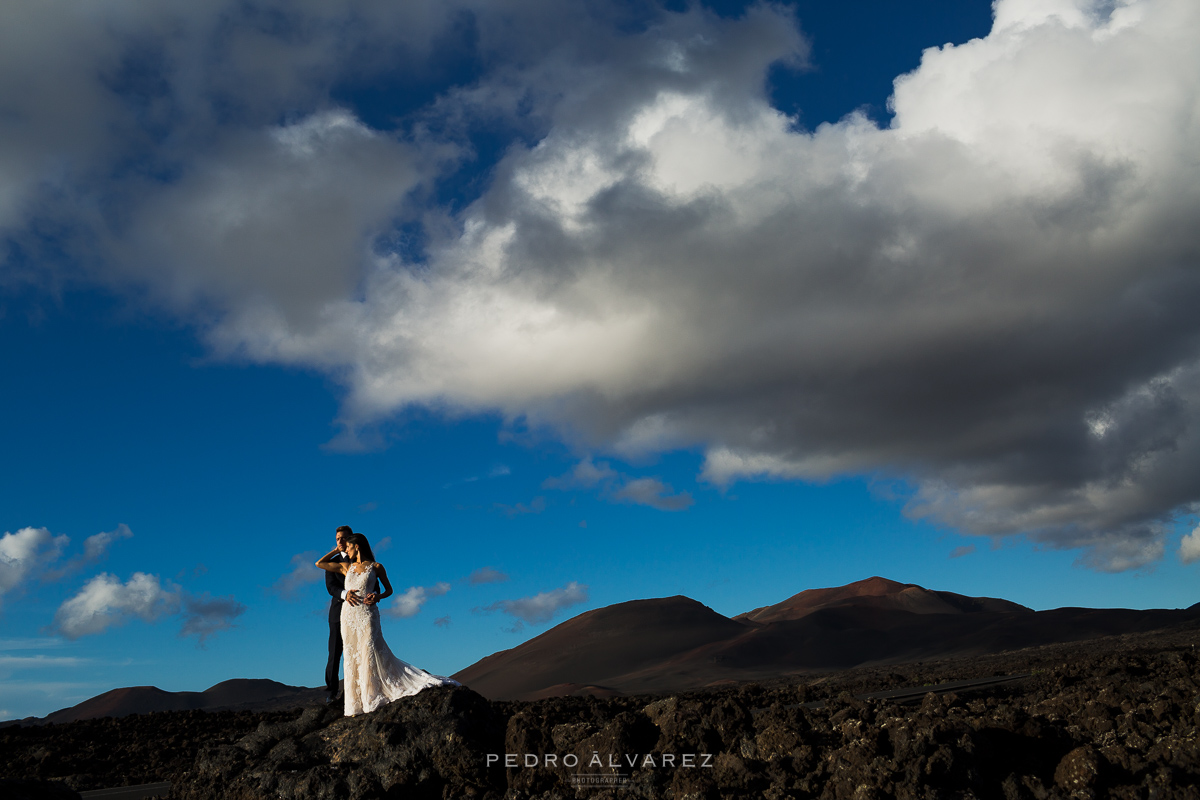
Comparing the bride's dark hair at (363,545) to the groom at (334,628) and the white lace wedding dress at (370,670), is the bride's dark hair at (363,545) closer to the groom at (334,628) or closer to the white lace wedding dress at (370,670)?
the white lace wedding dress at (370,670)

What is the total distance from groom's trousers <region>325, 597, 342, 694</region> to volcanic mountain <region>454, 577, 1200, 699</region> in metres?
66.7

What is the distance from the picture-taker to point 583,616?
5128 inches

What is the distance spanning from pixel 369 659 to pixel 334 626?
2896 millimetres

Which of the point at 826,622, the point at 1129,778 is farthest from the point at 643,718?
the point at 826,622

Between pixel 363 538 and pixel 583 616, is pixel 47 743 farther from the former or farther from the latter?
pixel 583 616

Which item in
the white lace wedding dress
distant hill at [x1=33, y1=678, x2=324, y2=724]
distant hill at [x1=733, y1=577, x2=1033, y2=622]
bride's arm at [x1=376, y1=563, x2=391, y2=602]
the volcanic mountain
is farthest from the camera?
distant hill at [x1=733, y1=577, x2=1033, y2=622]

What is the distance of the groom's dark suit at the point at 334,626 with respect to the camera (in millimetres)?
11781

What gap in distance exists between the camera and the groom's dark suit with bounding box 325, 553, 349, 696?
11781mm

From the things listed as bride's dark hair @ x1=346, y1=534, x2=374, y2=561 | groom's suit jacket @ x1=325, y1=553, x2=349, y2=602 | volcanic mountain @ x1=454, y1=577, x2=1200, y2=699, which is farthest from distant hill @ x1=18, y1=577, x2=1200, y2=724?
bride's dark hair @ x1=346, y1=534, x2=374, y2=561

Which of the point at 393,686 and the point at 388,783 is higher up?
the point at 393,686

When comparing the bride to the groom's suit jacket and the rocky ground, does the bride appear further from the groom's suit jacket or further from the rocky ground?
the groom's suit jacket

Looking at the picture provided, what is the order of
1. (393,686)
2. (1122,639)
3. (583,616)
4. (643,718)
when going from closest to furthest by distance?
(643,718), (393,686), (1122,639), (583,616)

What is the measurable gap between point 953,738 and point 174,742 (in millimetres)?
14997

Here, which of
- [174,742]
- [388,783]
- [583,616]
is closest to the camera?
[388,783]
